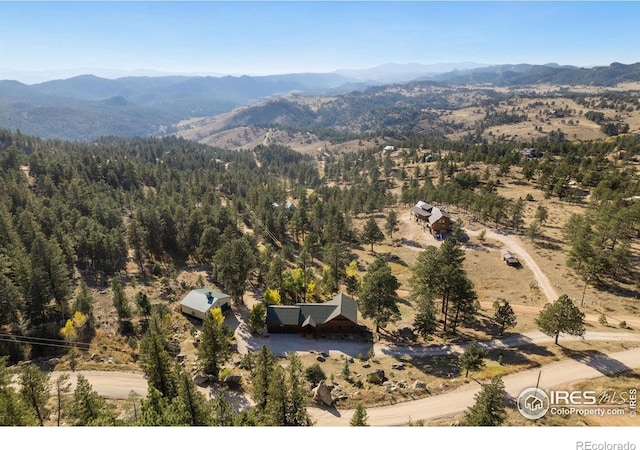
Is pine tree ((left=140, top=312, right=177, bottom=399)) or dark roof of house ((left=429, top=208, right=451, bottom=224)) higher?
pine tree ((left=140, top=312, right=177, bottom=399))

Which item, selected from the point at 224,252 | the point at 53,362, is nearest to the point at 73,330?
the point at 53,362

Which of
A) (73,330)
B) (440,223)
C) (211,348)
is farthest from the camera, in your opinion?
(440,223)

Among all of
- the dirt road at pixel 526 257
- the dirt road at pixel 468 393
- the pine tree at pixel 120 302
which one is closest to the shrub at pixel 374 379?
the dirt road at pixel 468 393

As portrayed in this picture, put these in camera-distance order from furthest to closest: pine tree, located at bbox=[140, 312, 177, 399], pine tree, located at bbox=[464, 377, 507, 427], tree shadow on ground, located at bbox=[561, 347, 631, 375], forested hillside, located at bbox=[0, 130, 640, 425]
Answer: forested hillside, located at bbox=[0, 130, 640, 425], tree shadow on ground, located at bbox=[561, 347, 631, 375], pine tree, located at bbox=[140, 312, 177, 399], pine tree, located at bbox=[464, 377, 507, 427]

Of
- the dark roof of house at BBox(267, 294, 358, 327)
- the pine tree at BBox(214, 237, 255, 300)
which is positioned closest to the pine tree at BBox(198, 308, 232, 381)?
the dark roof of house at BBox(267, 294, 358, 327)

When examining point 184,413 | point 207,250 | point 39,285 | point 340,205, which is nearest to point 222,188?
point 340,205

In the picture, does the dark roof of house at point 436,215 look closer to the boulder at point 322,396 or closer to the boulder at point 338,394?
the boulder at point 338,394

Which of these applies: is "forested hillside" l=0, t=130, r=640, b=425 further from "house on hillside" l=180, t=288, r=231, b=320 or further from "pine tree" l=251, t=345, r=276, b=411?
"house on hillside" l=180, t=288, r=231, b=320

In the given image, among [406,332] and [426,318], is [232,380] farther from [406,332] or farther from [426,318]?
[406,332]

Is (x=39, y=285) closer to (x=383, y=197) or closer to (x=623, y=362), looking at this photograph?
(x=623, y=362)
